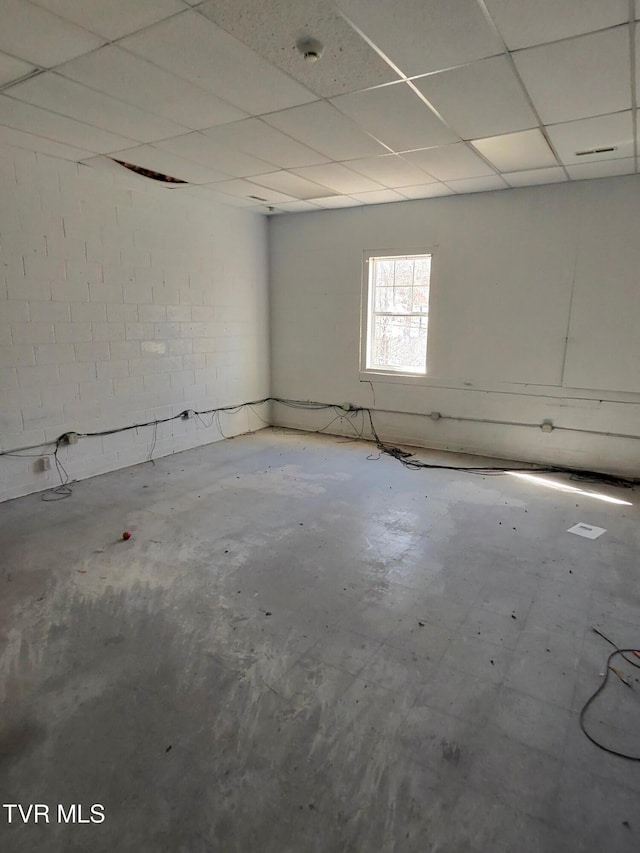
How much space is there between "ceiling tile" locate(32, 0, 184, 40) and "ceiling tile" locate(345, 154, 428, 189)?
2.18m

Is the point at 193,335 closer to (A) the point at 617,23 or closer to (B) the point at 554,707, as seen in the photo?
(A) the point at 617,23

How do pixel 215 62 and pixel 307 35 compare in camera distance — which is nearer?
pixel 307 35

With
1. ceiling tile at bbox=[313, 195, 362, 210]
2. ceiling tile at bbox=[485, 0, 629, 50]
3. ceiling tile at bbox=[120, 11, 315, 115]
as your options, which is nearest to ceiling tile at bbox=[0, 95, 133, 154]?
ceiling tile at bbox=[120, 11, 315, 115]

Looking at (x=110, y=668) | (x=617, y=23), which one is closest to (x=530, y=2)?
(x=617, y=23)

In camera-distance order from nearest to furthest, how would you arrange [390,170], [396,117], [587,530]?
1. [396,117]
2. [587,530]
3. [390,170]

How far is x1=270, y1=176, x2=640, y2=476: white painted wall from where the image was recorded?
4.46m

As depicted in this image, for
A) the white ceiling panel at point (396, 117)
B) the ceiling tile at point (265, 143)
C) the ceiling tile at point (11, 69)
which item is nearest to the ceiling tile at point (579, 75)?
the white ceiling panel at point (396, 117)

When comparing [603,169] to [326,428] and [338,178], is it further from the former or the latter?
[326,428]

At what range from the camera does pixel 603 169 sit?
408 centimetres

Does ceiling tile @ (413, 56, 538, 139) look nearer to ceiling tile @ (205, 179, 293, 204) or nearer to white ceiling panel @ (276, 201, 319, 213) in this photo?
ceiling tile @ (205, 179, 293, 204)

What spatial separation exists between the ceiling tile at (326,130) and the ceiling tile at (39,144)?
66.8 inches

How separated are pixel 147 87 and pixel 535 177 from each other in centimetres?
339

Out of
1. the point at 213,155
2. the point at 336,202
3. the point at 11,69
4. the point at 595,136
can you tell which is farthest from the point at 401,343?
the point at 11,69

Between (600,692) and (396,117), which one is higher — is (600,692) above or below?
below
